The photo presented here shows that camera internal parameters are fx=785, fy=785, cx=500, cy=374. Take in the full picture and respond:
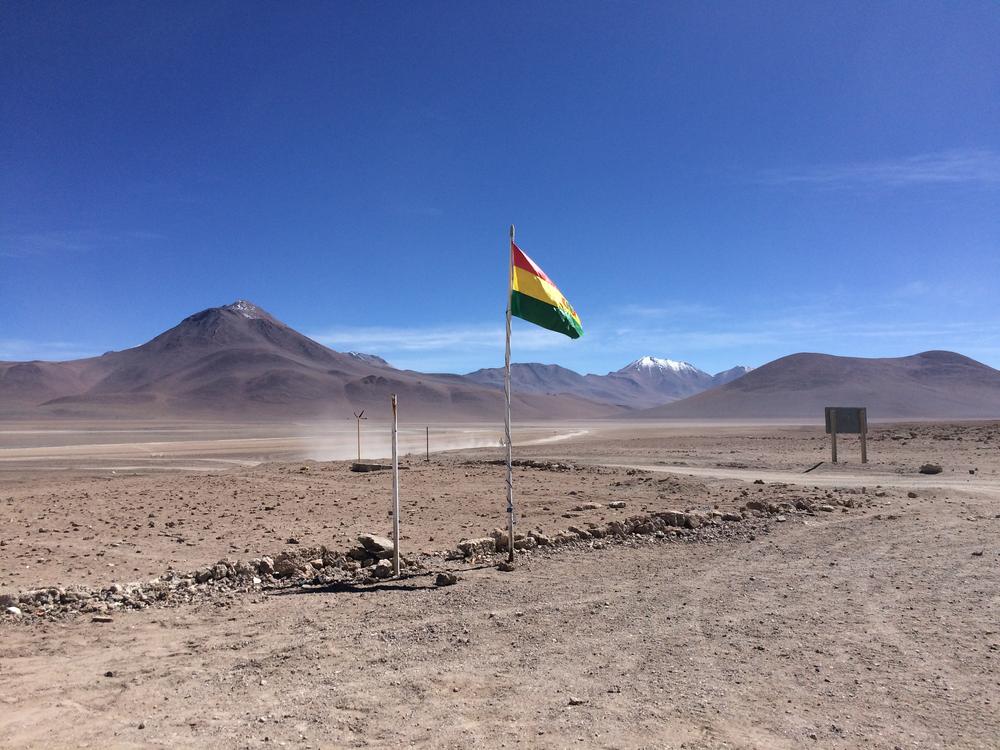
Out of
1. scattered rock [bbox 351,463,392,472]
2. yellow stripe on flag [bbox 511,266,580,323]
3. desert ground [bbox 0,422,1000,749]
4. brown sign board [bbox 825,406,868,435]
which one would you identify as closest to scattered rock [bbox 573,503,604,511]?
desert ground [bbox 0,422,1000,749]

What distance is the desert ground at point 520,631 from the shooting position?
5.16 metres

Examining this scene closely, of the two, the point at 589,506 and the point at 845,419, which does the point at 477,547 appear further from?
the point at 845,419

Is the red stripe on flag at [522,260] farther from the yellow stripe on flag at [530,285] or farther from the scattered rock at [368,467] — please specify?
the scattered rock at [368,467]

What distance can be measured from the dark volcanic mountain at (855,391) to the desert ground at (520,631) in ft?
448

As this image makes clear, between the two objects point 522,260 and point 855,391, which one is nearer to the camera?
point 522,260

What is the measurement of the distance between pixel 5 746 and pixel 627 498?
13913 mm

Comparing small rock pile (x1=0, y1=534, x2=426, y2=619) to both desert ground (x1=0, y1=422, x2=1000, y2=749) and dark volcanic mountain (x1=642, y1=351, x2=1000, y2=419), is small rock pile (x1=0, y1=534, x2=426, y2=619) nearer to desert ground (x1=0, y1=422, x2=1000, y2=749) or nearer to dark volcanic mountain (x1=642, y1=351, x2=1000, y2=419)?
desert ground (x1=0, y1=422, x2=1000, y2=749)

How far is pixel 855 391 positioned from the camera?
161 metres

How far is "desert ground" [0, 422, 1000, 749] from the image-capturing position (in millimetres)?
5156

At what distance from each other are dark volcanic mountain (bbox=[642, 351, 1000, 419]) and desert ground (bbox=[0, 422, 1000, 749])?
13653 cm

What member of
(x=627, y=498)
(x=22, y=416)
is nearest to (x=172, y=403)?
(x=22, y=416)

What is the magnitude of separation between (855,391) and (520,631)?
170392 millimetres

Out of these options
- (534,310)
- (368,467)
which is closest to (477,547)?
(534,310)

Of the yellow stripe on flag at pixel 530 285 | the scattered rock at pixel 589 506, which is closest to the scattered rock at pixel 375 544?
the yellow stripe on flag at pixel 530 285
